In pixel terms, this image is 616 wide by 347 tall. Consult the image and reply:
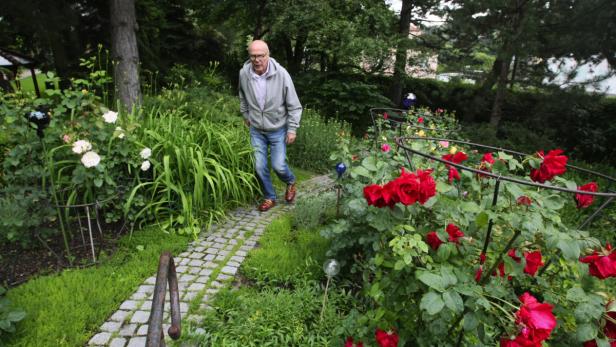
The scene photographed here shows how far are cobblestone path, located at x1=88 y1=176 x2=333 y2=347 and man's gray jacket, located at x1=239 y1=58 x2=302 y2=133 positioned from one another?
37.6 inches

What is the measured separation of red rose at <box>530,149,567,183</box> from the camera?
130 cm

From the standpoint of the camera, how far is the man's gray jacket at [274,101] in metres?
3.80

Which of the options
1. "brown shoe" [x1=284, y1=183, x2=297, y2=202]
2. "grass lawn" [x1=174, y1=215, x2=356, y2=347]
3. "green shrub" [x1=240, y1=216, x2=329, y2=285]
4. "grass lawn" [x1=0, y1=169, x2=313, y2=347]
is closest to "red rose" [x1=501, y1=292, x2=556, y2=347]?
"grass lawn" [x1=174, y1=215, x2=356, y2=347]

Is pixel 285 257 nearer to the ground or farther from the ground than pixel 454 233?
nearer to the ground

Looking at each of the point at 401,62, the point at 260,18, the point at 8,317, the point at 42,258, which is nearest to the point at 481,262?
the point at 8,317

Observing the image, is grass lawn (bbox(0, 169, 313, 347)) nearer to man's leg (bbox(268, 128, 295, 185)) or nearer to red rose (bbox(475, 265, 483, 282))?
man's leg (bbox(268, 128, 295, 185))

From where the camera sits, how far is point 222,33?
611 inches

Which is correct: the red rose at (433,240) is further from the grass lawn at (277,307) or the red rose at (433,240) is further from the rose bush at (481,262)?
the grass lawn at (277,307)

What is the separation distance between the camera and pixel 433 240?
4.47 ft

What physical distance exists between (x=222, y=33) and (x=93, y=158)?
561 inches

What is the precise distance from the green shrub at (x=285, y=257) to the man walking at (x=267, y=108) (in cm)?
78

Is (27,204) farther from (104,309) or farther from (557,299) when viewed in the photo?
(557,299)

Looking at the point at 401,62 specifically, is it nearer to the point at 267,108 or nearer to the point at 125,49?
the point at 125,49

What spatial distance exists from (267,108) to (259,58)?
0.50 metres
